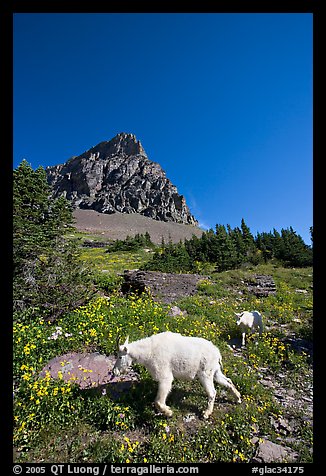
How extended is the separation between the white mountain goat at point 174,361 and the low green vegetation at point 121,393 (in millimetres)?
550

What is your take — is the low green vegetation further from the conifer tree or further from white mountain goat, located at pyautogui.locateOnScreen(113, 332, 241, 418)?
white mountain goat, located at pyautogui.locateOnScreen(113, 332, 241, 418)

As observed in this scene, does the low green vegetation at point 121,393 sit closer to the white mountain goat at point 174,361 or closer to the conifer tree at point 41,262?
the conifer tree at point 41,262

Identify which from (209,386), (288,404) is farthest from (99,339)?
(288,404)

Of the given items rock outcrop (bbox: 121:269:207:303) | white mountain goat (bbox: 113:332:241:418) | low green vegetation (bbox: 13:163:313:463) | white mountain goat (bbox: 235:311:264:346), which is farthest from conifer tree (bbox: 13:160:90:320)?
white mountain goat (bbox: 235:311:264:346)

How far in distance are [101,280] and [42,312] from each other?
897 cm

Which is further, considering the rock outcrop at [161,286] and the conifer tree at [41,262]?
the rock outcrop at [161,286]

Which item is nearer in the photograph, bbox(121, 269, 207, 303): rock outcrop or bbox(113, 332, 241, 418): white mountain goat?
bbox(113, 332, 241, 418): white mountain goat

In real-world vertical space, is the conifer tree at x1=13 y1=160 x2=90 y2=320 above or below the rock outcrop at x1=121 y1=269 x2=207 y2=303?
above

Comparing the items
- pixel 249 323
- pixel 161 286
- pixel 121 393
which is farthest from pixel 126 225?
pixel 121 393

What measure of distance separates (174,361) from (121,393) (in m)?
1.61

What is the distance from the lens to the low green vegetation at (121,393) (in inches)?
148

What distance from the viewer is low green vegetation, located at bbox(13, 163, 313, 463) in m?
3.76

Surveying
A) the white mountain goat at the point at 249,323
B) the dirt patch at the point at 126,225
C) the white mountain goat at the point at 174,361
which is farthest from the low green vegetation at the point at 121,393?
the dirt patch at the point at 126,225

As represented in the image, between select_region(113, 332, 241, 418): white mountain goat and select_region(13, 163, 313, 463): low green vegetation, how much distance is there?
0.55 meters
